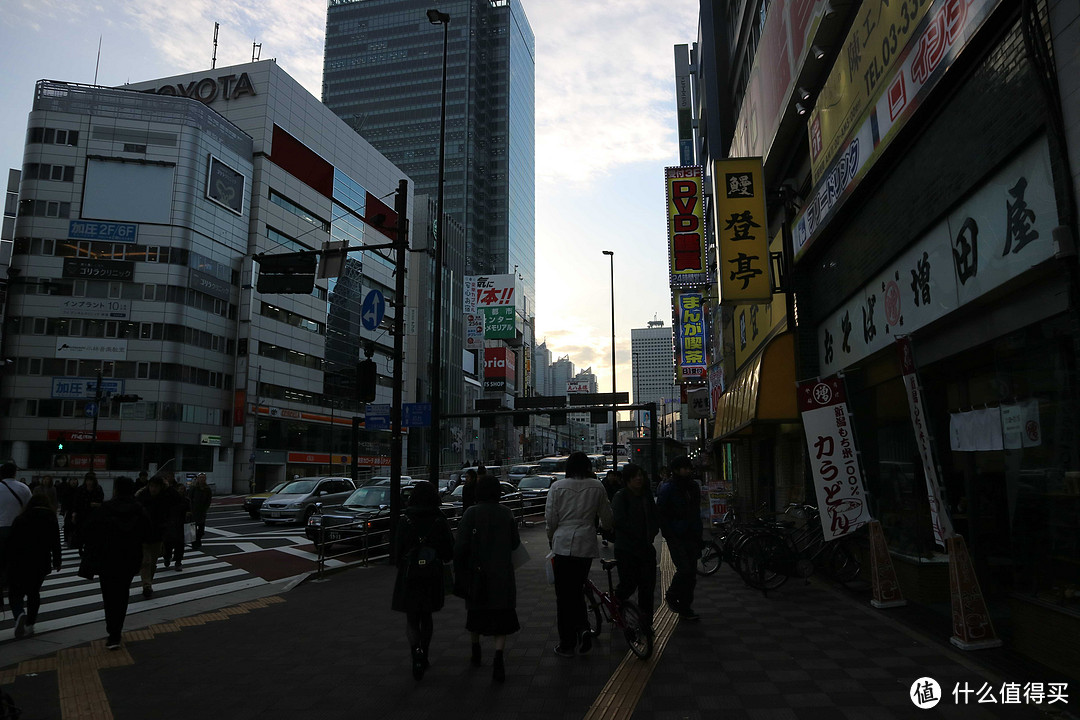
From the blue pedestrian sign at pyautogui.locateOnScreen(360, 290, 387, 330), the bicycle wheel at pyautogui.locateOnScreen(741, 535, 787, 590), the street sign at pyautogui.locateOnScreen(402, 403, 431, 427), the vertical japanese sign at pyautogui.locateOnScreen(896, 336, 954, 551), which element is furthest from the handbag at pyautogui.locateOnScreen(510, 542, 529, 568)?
the street sign at pyautogui.locateOnScreen(402, 403, 431, 427)

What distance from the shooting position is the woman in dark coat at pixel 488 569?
226 inches

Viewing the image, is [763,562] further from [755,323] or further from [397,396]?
[755,323]

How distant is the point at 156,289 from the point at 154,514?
4319 centimetres

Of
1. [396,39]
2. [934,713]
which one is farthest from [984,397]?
[396,39]

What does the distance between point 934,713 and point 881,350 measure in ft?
18.7

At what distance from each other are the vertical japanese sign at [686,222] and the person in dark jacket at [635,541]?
58.6 feet

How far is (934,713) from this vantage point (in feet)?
15.3

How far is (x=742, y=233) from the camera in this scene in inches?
533

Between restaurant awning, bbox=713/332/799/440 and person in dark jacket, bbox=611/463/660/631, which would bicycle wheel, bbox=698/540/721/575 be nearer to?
restaurant awning, bbox=713/332/799/440

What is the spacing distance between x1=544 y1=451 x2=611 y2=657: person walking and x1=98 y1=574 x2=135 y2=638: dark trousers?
15.2 feet

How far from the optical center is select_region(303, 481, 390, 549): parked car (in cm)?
1466

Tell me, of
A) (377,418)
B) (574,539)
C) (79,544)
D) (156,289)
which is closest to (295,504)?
(377,418)

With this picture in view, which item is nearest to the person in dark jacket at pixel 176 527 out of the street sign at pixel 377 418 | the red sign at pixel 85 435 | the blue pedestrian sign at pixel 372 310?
the blue pedestrian sign at pixel 372 310

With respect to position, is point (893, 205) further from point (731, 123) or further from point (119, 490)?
point (731, 123)
